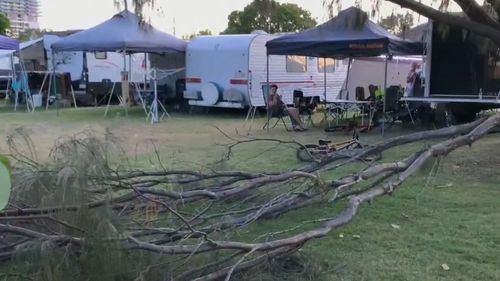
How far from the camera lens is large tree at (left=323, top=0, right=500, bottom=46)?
8.37 m

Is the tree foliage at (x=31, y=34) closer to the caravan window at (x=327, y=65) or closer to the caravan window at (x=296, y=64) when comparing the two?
the caravan window at (x=327, y=65)

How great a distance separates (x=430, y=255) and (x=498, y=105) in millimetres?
8402

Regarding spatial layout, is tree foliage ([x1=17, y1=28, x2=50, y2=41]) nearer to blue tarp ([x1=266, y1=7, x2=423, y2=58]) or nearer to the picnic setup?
the picnic setup

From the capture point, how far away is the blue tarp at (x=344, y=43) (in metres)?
11.7

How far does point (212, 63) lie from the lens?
1722cm

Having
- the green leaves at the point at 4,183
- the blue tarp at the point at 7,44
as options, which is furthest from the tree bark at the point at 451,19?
the blue tarp at the point at 7,44

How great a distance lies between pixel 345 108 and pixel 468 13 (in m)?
6.17

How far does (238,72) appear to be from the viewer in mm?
16719

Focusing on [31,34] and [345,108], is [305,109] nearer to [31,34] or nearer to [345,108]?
[345,108]

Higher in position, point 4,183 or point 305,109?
point 4,183

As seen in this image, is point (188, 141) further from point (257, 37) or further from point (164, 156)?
point (257, 37)

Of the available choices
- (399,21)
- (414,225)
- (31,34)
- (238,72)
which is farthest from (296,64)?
(31,34)

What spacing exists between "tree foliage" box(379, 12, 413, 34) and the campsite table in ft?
14.3

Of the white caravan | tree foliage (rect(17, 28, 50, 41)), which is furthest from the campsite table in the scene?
tree foliage (rect(17, 28, 50, 41))
